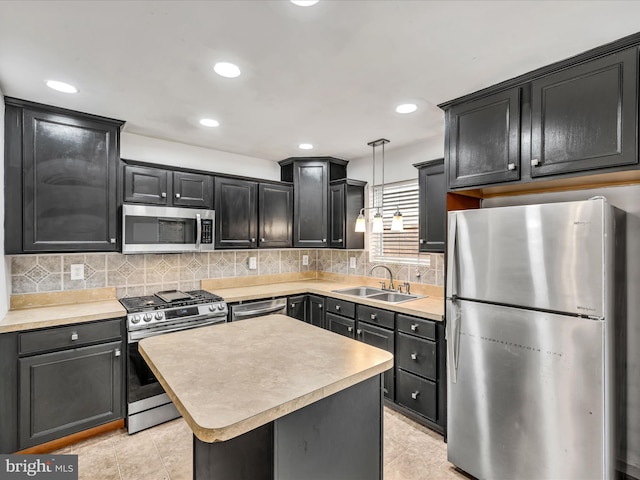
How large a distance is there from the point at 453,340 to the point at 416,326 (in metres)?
0.53

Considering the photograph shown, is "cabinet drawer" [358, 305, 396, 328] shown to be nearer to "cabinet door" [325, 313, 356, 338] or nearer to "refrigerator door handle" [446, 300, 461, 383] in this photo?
"cabinet door" [325, 313, 356, 338]

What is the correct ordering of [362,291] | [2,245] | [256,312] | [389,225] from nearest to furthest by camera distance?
[2,245] → [256,312] → [389,225] → [362,291]

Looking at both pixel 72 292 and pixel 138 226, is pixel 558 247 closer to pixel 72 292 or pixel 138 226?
pixel 138 226

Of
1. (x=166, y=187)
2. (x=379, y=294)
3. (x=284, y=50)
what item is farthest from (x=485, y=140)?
(x=166, y=187)

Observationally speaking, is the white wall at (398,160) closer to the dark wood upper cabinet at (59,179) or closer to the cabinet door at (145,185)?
the cabinet door at (145,185)

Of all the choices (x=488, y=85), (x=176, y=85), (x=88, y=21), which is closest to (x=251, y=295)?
(x=176, y=85)

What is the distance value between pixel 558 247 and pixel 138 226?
3045mm

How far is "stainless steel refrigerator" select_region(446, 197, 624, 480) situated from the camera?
163 cm

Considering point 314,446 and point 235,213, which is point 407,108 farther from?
point 314,446

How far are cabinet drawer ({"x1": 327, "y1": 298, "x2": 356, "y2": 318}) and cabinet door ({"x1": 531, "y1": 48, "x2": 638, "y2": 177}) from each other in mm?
1940

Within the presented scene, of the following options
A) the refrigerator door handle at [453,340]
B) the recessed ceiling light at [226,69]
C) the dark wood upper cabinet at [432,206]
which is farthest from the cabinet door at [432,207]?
the recessed ceiling light at [226,69]

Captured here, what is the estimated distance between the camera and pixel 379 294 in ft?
11.8

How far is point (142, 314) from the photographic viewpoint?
2.65 metres

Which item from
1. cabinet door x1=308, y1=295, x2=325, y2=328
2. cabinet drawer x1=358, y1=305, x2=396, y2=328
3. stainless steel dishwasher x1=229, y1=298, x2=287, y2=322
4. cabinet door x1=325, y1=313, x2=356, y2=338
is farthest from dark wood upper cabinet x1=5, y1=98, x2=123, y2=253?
cabinet drawer x1=358, y1=305, x2=396, y2=328
